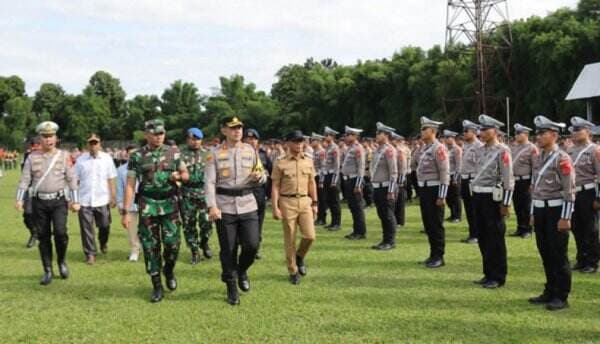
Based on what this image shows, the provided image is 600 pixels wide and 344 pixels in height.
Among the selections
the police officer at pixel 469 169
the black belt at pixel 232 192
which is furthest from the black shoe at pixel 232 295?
the police officer at pixel 469 169

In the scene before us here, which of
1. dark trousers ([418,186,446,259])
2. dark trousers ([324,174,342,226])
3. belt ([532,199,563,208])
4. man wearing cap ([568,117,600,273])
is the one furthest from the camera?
dark trousers ([324,174,342,226])

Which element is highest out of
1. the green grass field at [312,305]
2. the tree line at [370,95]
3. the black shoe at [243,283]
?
the tree line at [370,95]

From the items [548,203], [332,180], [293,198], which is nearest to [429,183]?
[293,198]

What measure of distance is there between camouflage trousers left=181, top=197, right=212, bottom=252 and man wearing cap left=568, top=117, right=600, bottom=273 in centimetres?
518

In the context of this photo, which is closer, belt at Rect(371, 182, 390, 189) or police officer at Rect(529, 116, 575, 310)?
police officer at Rect(529, 116, 575, 310)

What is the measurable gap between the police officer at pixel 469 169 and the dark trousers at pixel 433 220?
191 centimetres

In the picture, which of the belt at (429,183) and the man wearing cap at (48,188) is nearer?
the man wearing cap at (48,188)

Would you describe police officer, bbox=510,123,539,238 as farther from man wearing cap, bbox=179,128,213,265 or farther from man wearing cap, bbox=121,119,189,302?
man wearing cap, bbox=121,119,189,302

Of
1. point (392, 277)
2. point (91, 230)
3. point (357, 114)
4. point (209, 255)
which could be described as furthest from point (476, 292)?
point (357, 114)

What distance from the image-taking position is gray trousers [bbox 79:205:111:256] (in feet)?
28.7

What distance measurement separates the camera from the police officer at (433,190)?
8.02 m

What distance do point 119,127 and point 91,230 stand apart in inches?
2675

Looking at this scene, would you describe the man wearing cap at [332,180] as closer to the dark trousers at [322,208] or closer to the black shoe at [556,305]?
the dark trousers at [322,208]

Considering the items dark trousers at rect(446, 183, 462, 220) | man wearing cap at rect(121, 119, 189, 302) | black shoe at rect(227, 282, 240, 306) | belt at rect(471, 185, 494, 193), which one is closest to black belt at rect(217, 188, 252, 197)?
man wearing cap at rect(121, 119, 189, 302)
